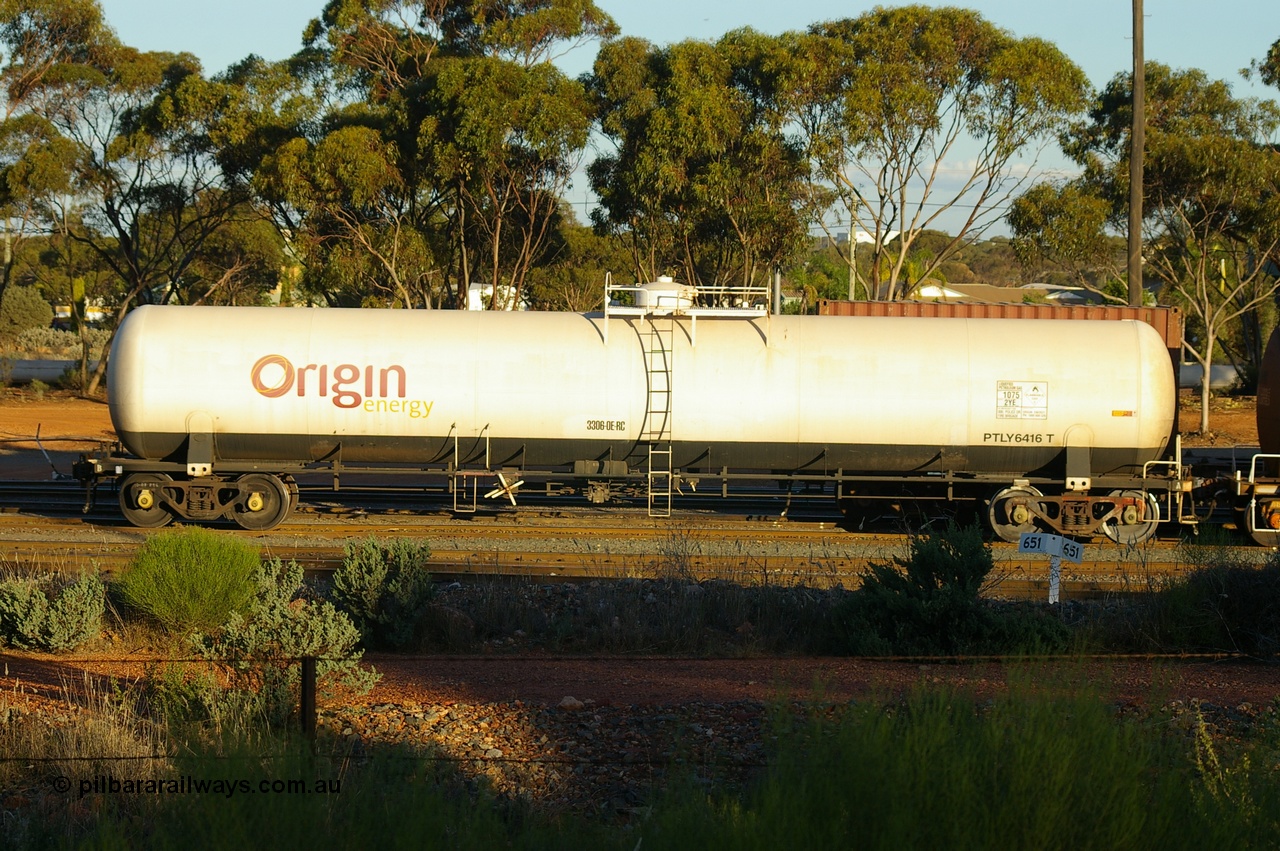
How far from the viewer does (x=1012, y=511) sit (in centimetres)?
1658

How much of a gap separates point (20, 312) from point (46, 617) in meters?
59.1

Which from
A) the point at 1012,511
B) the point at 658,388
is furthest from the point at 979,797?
the point at 1012,511

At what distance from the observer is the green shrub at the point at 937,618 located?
1018 cm

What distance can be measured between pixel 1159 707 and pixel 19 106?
135 ft

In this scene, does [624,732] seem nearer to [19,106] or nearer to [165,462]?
[165,462]

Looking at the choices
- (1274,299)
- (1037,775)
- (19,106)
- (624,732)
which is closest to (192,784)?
(624,732)

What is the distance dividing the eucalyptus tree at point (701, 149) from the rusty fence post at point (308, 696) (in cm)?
2697

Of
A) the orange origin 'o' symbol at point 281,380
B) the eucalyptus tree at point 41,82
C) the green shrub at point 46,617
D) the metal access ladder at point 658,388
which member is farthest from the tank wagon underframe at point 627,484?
the eucalyptus tree at point 41,82

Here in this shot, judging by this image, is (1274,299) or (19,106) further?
(1274,299)

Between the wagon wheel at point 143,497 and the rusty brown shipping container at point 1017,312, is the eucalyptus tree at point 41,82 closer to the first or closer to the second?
the wagon wheel at point 143,497

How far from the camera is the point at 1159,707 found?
657 centimetres

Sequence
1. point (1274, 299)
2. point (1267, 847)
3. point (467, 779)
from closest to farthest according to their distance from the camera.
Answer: point (1267, 847)
point (467, 779)
point (1274, 299)

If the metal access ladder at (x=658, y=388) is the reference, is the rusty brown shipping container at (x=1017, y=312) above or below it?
above

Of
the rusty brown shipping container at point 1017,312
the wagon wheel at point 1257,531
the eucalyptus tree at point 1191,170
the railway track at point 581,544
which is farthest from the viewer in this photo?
the eucalyptus tree at point 1191,170
